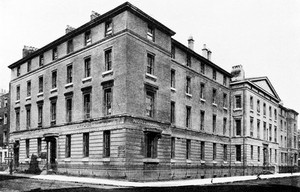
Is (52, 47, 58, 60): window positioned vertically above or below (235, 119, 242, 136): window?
above

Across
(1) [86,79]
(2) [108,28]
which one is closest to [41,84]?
(1) [86,79]

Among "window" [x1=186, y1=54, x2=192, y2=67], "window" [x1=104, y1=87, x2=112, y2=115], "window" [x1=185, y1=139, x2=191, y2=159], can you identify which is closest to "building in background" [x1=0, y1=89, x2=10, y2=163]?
"window" [x1=185, y1=139, x2=191, y2=159]

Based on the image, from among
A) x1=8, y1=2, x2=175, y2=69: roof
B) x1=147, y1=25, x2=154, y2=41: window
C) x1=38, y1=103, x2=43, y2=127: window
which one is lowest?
x1=38, y1=103, x2=43, y2=127: window

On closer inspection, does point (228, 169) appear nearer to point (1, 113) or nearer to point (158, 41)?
point (158, 41)

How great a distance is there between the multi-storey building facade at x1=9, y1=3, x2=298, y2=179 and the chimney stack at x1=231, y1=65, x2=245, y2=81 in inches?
319

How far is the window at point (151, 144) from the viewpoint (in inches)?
1095

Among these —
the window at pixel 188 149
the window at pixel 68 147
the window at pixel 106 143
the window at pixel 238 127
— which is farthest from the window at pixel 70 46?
the window at pixel 238 127

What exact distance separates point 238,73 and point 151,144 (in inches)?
1037

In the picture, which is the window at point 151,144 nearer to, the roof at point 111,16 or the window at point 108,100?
the window at point 108,100

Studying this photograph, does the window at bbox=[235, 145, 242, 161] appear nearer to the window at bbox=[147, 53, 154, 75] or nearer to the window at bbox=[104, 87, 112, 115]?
the window at bbox=[147, 53, 154, 75]

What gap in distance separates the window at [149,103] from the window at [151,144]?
1714mm

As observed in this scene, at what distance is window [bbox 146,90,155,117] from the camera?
2841 centimetres

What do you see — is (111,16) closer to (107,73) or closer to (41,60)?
(107,73)

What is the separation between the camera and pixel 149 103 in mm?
28688
